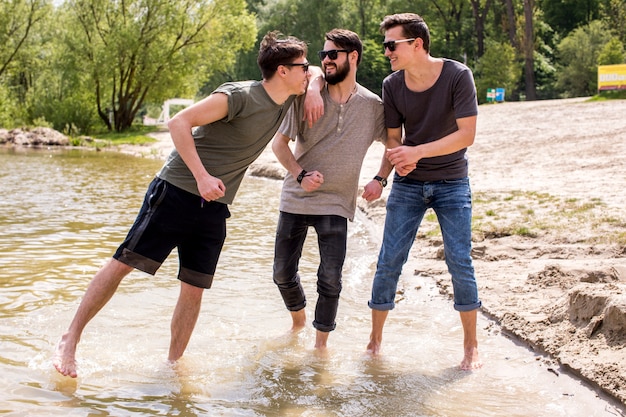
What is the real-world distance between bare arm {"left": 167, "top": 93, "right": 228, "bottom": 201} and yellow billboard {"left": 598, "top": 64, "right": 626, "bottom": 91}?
2617 centimetres

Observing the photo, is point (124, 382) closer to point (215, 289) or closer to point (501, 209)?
point (215, 289)

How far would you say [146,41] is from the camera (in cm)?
4000

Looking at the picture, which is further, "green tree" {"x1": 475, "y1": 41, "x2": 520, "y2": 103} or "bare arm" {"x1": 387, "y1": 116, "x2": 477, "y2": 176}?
"green tree" {"x1": 475, "y1": 41, "x2": 520, "y2": 103}

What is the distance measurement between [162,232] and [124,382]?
37.3 inches

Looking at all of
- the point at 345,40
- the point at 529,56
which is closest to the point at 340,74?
the point at 345,40

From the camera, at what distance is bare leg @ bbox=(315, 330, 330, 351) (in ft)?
17.2

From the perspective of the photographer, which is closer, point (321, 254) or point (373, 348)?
point (321, 254)

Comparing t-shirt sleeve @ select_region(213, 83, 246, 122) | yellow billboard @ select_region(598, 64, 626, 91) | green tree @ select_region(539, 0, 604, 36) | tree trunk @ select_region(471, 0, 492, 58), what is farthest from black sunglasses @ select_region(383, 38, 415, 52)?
green tree @ select_region(539, 0, 604, 36)

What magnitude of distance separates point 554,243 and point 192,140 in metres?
4.74

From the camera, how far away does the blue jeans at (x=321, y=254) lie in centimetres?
491

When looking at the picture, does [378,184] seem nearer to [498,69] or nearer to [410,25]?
[410,25]

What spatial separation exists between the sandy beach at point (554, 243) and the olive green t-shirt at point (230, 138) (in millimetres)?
2306

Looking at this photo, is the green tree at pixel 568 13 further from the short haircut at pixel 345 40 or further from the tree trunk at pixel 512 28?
the short haircut at pixel 345 40

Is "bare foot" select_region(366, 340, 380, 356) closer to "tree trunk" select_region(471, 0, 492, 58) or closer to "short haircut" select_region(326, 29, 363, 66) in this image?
"short haircut" select_region(326, 29, 363, 66)
